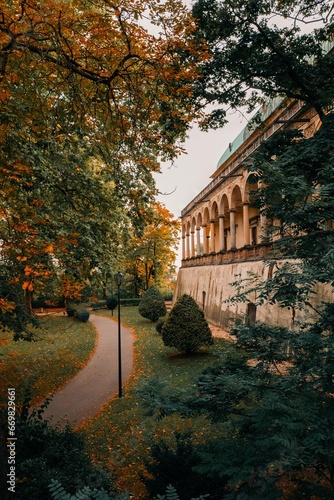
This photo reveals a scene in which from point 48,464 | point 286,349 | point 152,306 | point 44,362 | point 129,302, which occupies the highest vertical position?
point 286,349

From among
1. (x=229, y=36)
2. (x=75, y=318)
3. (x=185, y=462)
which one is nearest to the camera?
(x=185, y=462)

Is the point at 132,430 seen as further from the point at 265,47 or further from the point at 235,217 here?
the point at 235,217

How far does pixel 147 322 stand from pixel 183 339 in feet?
42.0

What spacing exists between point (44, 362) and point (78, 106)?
11.8m

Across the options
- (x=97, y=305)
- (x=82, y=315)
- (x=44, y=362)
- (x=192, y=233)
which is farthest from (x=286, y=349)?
(x=97, y=305)

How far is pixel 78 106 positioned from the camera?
5.37m

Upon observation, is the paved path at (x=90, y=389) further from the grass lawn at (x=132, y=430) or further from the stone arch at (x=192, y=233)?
the stone arch at (x=192, y=233)

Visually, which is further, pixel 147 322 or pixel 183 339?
pixel 147 322

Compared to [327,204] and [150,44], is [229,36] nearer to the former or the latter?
[150,44]

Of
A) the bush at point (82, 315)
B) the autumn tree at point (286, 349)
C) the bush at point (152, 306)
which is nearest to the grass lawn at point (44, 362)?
the bush at point (152, 306)

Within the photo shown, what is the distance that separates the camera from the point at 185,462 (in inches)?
171

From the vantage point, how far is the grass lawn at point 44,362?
10.2 meters

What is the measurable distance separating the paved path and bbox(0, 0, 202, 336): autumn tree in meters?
3.91

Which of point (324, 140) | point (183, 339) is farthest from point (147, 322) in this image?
point (324, 140)
